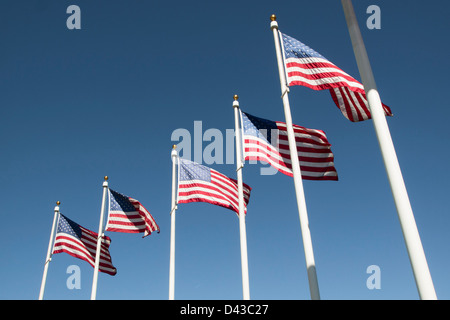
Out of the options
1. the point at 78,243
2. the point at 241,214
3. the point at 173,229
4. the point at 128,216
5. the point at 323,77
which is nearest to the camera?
the point at 323,77

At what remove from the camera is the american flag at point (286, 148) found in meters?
13.0

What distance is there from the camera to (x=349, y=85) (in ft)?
38.5

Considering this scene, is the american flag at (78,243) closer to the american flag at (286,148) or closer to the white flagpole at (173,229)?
the white flagpole at (173,229)

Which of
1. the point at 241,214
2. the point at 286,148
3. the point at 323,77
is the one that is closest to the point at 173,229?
the point at 241,214

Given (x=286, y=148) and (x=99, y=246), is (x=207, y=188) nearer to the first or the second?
(x=286, y=148)

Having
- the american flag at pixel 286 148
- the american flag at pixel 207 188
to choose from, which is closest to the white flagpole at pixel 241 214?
the american flag at pixel 286 148

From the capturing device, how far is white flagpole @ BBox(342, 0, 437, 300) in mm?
5598

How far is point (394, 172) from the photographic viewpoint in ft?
20.6

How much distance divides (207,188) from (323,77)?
6.73m

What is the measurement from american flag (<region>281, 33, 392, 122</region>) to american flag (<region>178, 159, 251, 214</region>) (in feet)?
18.7
